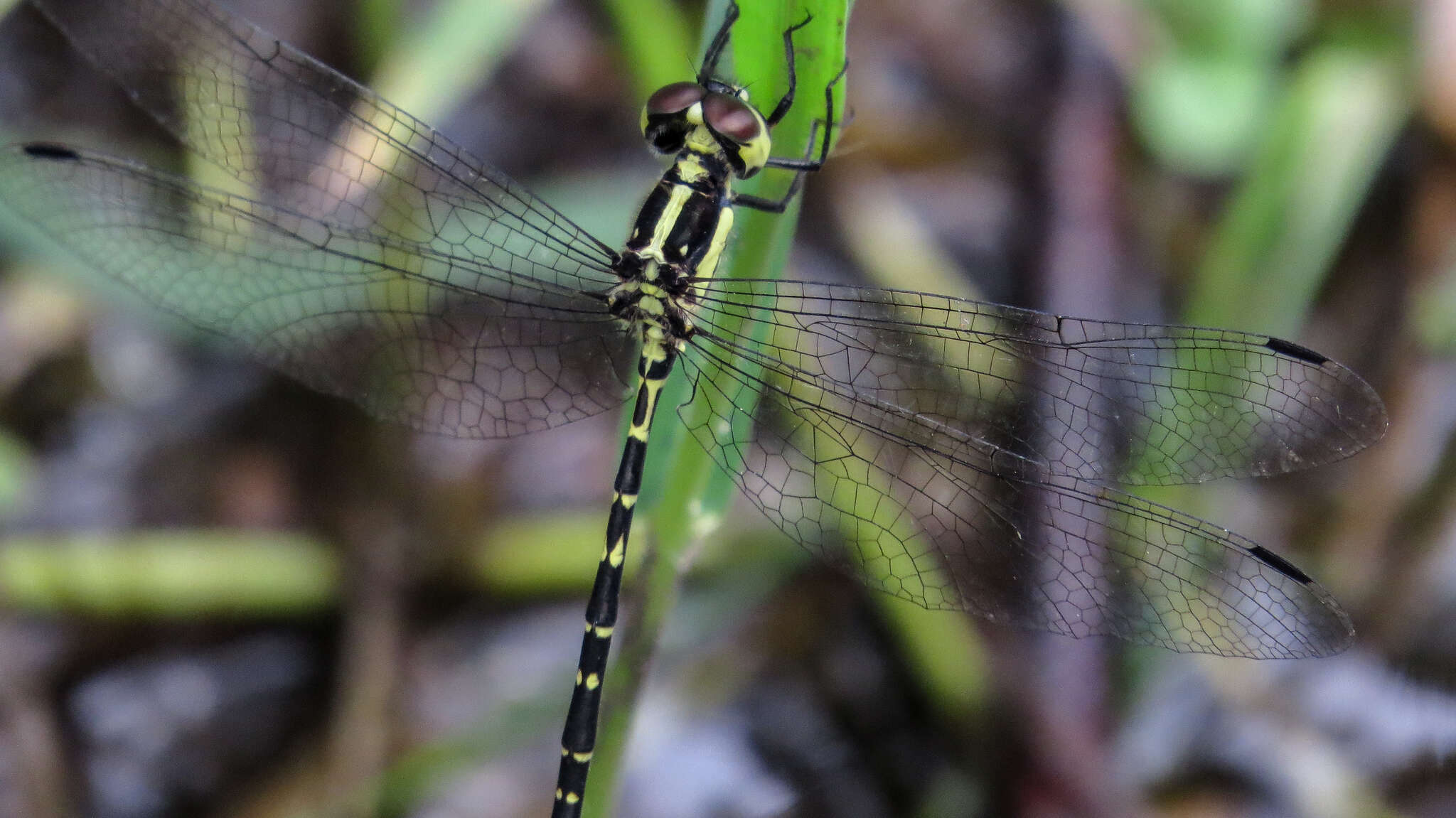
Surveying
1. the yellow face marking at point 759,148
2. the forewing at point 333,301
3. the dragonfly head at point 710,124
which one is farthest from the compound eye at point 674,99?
the forewing at point 333,301

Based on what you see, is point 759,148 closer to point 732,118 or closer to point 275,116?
point 732,118

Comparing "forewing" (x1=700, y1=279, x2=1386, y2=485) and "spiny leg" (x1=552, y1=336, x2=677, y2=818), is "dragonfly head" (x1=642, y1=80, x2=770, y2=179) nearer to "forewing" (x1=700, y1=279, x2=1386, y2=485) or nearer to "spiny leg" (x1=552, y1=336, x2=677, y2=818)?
"forewing" (x1=700, y1=279, x2=1386, y2=485)

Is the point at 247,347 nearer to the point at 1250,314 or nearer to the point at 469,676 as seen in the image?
the point at 469,676

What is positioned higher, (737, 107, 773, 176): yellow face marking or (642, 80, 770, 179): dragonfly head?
(642, 80, 770, 179): dragonfly head

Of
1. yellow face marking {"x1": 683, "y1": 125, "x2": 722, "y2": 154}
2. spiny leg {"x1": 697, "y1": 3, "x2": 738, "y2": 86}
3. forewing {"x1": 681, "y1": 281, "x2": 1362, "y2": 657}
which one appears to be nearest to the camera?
spiny leg {"x1": 697, "y1": 3, "x2": 738, "y2": 86}

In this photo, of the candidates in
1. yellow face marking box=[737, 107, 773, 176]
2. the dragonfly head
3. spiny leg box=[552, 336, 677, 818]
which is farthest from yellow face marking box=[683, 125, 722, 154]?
spiny leg box=[552, 336, 677, 818]

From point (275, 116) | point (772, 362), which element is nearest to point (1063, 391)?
point (772, 362)

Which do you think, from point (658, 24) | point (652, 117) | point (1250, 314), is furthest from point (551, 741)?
point (1250, 314)
